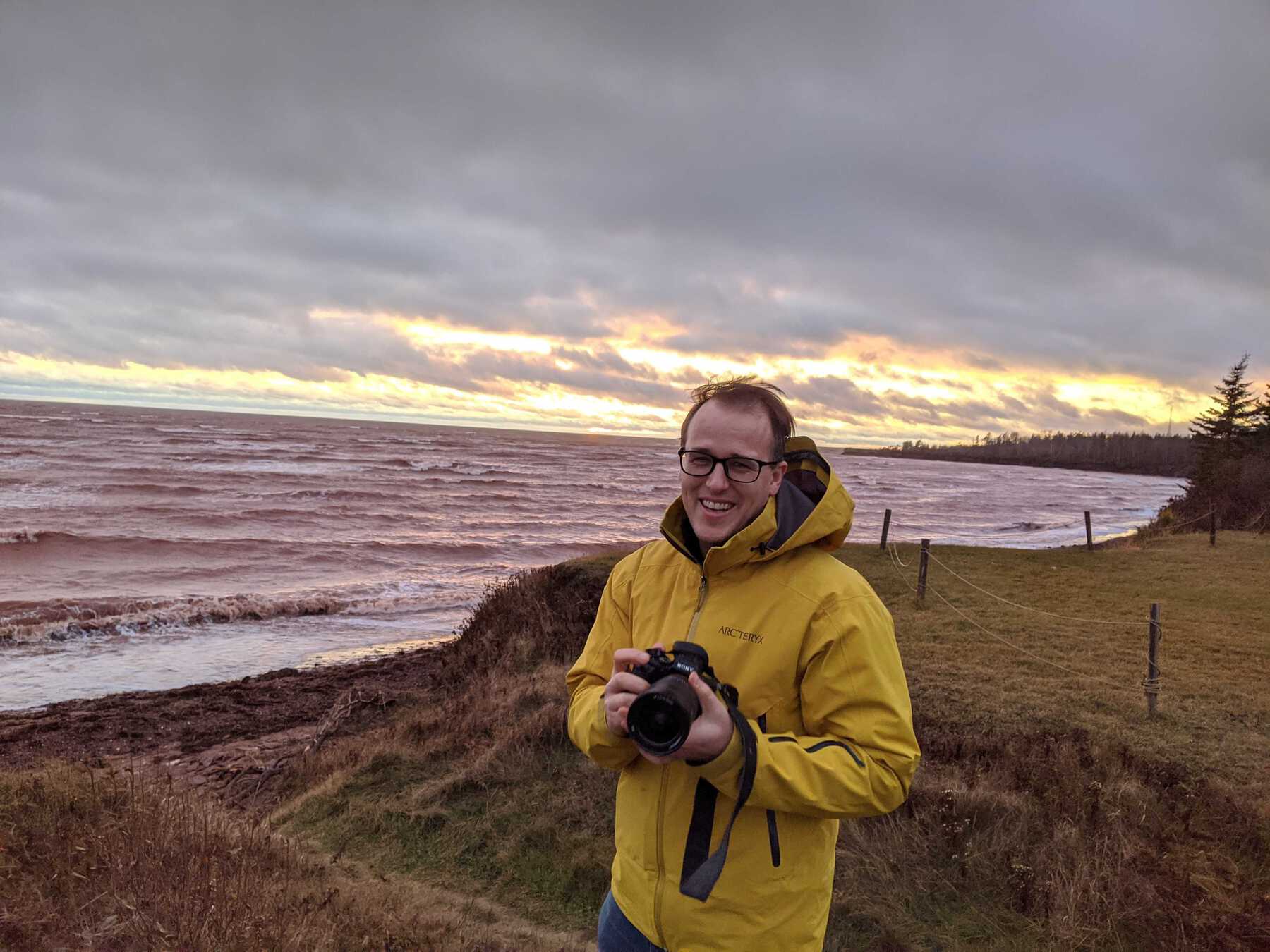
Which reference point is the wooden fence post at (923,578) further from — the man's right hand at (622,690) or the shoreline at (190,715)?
the man's right hand at (622,690)

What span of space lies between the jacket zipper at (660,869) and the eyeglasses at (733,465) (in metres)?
0.77

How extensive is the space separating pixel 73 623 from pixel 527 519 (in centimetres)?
1734

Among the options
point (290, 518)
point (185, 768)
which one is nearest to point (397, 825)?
point (185, 768)

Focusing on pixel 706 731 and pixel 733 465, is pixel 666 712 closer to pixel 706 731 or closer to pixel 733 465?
pixel 706 731

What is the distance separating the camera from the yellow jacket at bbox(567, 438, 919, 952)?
161 cm

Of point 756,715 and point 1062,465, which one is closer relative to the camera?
point 756,715

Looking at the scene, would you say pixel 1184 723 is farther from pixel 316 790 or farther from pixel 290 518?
pixel 290 518

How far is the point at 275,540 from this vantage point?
21031 mm

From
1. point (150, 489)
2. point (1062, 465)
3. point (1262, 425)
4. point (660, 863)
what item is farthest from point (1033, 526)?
point (1062, 465)

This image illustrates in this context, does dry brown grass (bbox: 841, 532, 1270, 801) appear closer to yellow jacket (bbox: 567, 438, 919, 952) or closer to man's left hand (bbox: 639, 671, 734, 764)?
yellow jacket (bbox: 567, 438, 919, 952)

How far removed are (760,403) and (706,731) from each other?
83 centimetres

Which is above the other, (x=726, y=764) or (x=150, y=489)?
(x=726, y=764)

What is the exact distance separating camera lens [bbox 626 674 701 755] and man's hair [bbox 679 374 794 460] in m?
0.65

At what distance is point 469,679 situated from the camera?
9.41 meters
